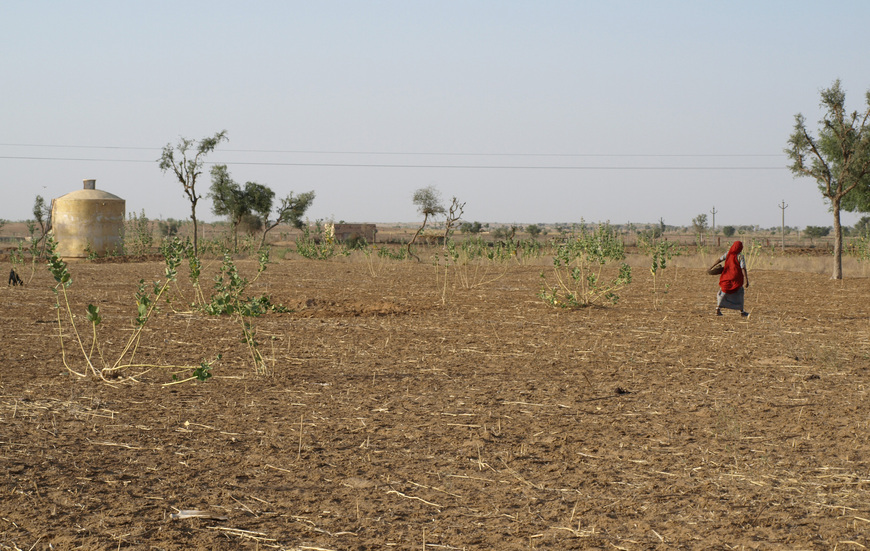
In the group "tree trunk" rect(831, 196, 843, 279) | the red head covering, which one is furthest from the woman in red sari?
"tree trunk" rect(831, 196, 843, 279)

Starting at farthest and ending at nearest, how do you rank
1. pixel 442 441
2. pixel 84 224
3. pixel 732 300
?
pixel 84 224, pixel 732 300, pixel 442 441

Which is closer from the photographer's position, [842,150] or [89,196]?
[842,150]

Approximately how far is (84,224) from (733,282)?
1002 inches

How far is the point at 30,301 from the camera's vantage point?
1273 centimetres

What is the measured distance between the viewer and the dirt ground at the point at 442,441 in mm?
3590

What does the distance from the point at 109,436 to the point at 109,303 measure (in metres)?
8.28

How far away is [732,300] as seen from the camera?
11812 mm

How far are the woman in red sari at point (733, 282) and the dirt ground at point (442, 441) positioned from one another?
1844 millimetres

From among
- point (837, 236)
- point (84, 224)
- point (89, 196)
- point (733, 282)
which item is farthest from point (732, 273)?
point (89, 196)

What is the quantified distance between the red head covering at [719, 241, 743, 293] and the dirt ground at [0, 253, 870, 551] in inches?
72.6

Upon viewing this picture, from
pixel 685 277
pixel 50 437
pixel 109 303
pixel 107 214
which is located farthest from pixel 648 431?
pixel 107 214

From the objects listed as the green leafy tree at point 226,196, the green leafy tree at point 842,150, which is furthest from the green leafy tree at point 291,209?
the green leafy tree at point 842,150

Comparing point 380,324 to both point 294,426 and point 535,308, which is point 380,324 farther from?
point 294,426

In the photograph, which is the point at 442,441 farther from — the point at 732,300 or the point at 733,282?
the point at 732,300
